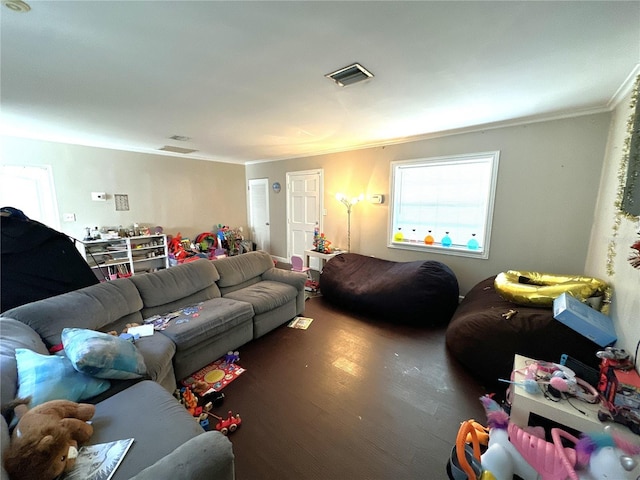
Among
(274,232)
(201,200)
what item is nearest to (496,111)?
(274,232)

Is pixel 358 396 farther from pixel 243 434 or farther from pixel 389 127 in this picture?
pixel 389 127

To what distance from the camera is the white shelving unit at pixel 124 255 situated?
4.00 metres

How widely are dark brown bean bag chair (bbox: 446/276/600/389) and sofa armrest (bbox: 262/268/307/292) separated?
174 cm

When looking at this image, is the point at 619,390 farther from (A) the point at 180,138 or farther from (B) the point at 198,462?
(A) the point at 180,138

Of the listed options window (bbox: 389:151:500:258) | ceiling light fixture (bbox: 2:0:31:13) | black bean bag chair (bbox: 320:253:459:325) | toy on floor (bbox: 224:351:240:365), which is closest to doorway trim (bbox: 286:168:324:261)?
window (bbox: 389:151:500:258)

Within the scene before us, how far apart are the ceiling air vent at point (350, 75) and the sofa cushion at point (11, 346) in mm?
2553

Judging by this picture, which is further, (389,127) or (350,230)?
(350,230)

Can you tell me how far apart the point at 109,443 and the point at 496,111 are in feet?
13.0

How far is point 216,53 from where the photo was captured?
5.23 feet

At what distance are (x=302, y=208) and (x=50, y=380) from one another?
14.3ft

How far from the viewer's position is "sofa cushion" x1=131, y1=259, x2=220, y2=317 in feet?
7.53

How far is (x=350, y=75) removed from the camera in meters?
1.86

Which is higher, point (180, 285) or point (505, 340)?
point (180, 285)

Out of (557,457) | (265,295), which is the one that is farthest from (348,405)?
(265,295)
